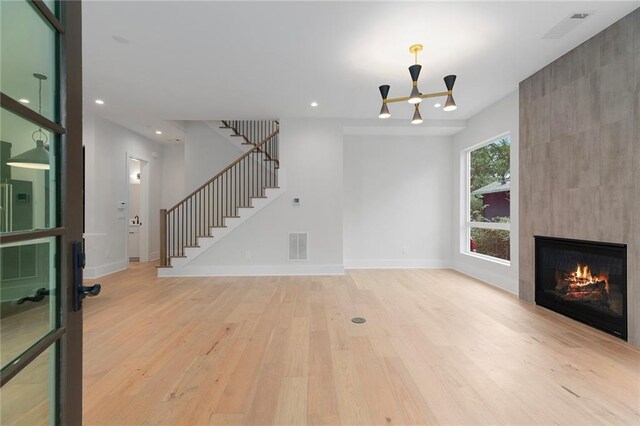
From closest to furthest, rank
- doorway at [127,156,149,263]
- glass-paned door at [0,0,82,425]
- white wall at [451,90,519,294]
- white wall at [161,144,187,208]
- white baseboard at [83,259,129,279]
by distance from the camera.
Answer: glass-paned door at [0,0,82,425] → white wall at [451,90,519,294] → white baseboard at [83,259,129,279] → doorway at [127,156,149,263] → white wall at [161,144,187,208]

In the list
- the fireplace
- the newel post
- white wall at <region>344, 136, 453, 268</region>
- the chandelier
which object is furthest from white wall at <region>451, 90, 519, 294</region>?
the newel post

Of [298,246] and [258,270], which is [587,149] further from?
[258,270]

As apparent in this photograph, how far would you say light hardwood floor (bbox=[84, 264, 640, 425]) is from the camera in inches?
68.7

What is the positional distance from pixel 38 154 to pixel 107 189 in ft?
20.0

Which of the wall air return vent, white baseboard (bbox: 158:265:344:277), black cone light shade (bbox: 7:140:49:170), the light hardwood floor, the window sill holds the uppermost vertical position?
black cone light shade (bbox: 7:140:49:170)

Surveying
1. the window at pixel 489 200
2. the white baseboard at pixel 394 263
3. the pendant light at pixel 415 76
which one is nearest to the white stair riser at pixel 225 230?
the white baseboard at pixel 394 263

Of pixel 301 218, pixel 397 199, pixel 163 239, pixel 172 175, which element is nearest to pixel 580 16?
pixel 397 199

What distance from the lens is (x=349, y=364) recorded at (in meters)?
2.26

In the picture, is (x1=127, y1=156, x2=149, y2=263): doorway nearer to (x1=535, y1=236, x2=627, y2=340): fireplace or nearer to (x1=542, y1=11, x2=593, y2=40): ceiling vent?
(x1=542, y1=11, x2=593, y2=40): ceiling vent

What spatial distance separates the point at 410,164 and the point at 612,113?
3.63 metres

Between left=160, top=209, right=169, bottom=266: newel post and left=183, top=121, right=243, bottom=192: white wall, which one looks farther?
left=183, top=121, right=243, bottom=192: white wall

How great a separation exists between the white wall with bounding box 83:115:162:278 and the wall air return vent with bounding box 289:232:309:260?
3.69 meters

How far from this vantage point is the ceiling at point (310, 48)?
8.56 ft

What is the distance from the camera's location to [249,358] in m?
2.37
